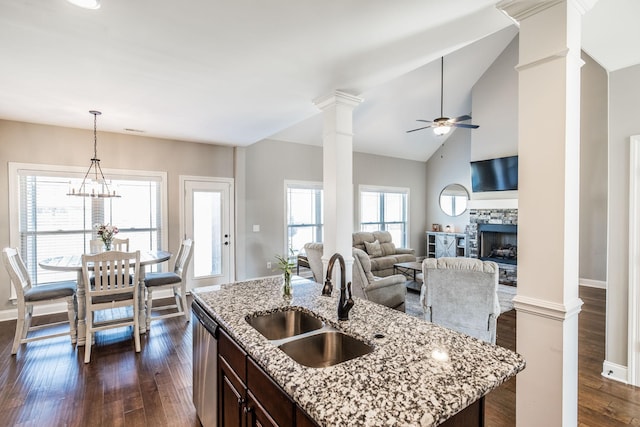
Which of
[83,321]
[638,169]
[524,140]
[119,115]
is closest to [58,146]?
[119,115]

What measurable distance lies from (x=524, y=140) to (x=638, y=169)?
1.58 m

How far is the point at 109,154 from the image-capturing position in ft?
15.4

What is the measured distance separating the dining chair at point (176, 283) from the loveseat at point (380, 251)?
3457 mm

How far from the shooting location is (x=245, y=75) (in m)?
2.74

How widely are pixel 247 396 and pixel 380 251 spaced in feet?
18.4

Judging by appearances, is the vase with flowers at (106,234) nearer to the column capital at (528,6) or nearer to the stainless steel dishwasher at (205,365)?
the stainless steel dishwasher at (205,365)

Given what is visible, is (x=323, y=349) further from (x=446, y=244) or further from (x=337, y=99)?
(x=446, y=244)

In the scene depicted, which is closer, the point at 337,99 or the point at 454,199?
the point at 337,99

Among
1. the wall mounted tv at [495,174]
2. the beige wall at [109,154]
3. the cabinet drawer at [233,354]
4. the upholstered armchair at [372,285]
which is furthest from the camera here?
the wall mounted tv at [495,174]

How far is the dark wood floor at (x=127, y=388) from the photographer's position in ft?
7.23

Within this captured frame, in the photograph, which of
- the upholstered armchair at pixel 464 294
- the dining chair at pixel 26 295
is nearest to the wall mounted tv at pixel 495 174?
the upholstered armchair at pixel 464 294

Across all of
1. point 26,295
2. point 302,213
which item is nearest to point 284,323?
point 26,295

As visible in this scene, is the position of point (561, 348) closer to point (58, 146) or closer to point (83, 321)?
point (83, 321)

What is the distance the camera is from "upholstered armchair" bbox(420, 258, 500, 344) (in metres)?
2.93
